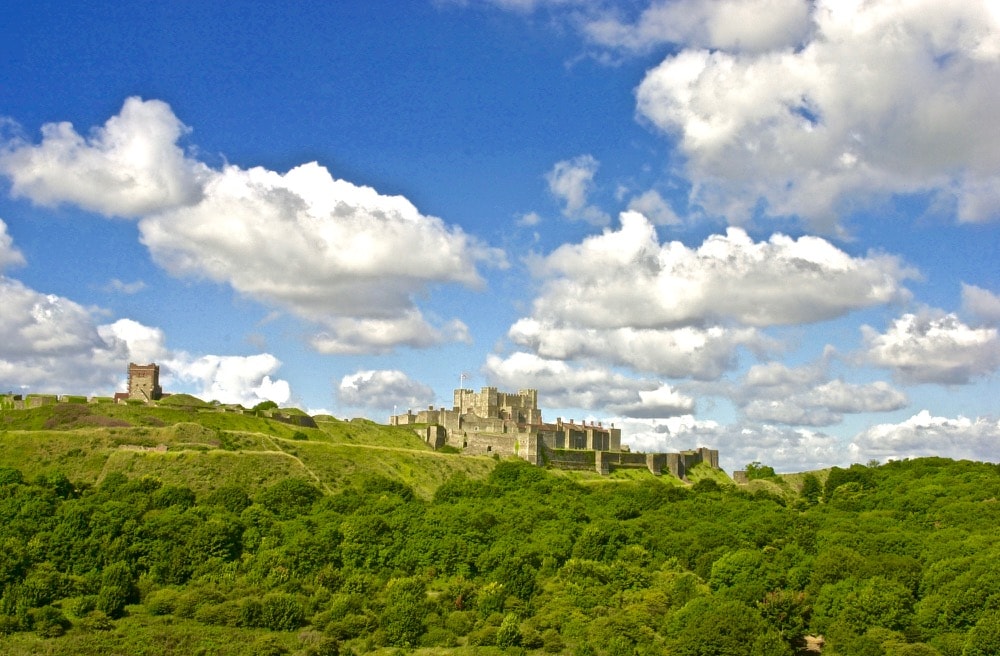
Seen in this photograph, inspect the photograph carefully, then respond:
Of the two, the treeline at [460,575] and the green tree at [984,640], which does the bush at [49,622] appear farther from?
the green tree at [984,640]

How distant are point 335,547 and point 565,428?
7284cm

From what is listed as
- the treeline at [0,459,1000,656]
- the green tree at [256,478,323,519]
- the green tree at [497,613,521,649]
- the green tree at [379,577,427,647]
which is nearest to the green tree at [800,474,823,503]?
the treeline at [0,459,1000,656]

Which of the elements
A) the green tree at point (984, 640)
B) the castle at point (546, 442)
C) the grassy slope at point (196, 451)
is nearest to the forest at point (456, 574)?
the green tree at point (984, 640)

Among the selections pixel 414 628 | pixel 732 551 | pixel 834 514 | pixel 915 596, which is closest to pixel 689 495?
pixel 834 514

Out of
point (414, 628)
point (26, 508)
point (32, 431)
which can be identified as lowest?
point (414, 628)

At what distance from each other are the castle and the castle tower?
112ft

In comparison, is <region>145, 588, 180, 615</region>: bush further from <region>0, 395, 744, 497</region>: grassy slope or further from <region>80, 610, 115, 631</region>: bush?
<region>0, 395, 744, 497</region>: grassy slope

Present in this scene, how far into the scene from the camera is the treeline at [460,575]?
5994 cm

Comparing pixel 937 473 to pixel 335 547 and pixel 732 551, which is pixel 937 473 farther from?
pixel 335 547

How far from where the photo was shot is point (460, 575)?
72875mm

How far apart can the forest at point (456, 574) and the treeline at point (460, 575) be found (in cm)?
16

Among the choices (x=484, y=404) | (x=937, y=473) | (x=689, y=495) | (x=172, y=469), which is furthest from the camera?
→ (x=484, y=404)

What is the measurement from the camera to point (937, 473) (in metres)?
121

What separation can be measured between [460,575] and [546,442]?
58660mm
